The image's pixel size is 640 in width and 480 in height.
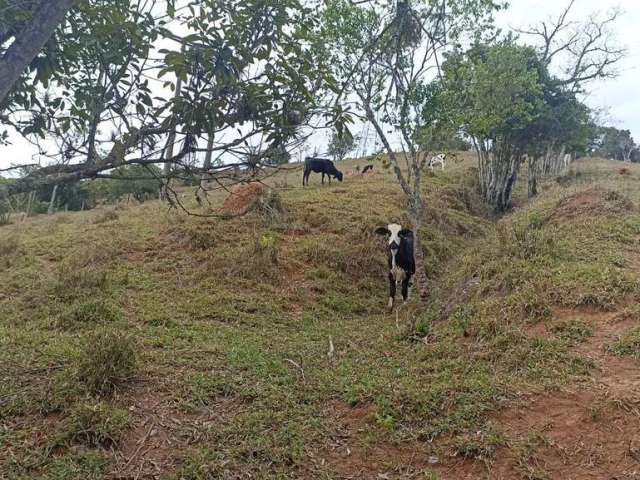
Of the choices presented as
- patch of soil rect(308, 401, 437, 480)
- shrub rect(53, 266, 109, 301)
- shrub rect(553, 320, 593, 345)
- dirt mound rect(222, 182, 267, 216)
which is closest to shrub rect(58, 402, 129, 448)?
patch of soil rect(308, 401, 437, 480)

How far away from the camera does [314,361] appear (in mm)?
6051

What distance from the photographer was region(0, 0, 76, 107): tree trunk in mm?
2422

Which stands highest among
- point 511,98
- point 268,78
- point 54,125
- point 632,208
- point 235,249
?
point 511,98

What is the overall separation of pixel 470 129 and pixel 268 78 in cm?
830

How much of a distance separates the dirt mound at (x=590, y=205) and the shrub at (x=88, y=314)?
9.64m

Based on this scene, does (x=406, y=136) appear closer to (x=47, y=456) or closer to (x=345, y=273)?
(x=345, y=273)

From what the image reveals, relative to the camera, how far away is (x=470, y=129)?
34.2 ft

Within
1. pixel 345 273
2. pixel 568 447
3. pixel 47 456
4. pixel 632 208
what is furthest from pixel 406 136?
pixel 47 456

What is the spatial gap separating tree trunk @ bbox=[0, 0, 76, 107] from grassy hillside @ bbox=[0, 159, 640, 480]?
2.98m

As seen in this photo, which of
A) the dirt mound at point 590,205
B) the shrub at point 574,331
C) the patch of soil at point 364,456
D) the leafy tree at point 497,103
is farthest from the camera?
the dirt mound at point 590,205

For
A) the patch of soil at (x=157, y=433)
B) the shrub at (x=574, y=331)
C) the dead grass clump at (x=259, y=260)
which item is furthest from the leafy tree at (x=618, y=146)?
the patch of soil at (x=157, y=433)

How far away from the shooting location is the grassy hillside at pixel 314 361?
3951 mm

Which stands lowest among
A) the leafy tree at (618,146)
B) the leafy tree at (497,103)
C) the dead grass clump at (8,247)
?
the dead grass clump at (8,247)

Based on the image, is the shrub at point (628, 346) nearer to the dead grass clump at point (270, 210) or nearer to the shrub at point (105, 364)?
the shrub at point (105, 364)
